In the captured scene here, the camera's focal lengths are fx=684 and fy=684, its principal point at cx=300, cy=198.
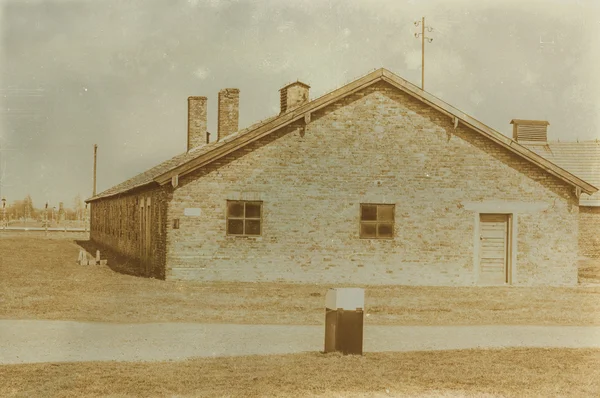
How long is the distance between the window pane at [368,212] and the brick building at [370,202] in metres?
0.06

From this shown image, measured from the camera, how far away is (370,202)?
20.3 meters

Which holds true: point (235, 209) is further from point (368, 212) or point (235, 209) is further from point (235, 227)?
point (368, 212)

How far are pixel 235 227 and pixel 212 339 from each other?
9.83 meters

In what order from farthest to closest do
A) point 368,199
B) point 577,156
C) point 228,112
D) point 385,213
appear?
1. point 577,156
2. point 228,112
3. point 385,213
4. point 368,199

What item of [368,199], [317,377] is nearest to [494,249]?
[368,199]

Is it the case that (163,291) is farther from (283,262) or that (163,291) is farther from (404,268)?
(404,268)

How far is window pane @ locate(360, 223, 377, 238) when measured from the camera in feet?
66.7

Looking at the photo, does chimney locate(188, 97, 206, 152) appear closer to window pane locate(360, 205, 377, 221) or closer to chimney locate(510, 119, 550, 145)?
window pane locate(360, 205, 377, 221)

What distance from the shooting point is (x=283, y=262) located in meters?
19.8

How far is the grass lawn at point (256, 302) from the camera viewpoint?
42.3 feet

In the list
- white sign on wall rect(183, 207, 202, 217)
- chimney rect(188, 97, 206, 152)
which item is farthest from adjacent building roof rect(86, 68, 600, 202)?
chimney rect(188, 97, 206, 152)

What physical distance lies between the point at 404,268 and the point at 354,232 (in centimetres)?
185

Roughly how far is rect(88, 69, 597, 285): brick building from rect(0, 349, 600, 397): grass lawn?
10873 millimetres

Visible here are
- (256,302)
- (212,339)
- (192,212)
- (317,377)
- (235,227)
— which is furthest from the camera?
(235,227)
